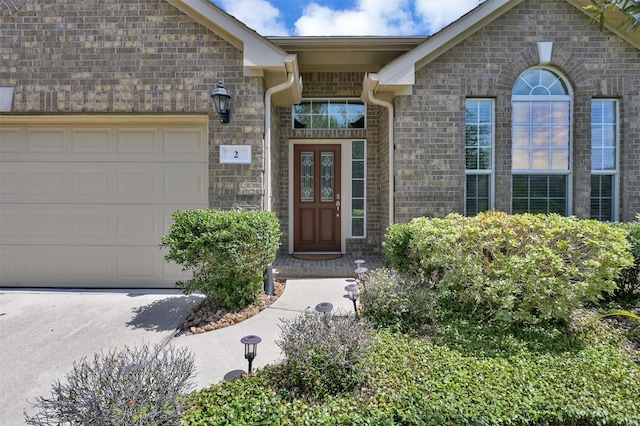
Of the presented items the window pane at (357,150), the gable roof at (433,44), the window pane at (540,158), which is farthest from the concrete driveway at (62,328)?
the window pane at (540,158)

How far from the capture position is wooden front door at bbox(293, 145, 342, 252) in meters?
6.90

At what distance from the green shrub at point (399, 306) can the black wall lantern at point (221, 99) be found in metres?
3.29

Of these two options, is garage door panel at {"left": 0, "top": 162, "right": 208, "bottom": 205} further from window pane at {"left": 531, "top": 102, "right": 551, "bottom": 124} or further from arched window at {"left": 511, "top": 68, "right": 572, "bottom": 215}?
window pane at {"left": 531, "top": 102, "right": 551, "bottom": 124}

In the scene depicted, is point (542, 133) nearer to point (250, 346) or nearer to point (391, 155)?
point (391, 155)

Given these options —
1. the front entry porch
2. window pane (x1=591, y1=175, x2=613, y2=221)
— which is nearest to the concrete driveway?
the front entry porch

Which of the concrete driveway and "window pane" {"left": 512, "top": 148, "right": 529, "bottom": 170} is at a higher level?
"window pane" {"left": 512, "top": 148, "right": 529, "bottom": 170}

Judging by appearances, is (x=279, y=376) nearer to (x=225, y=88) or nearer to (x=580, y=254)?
(x=580, y=254)

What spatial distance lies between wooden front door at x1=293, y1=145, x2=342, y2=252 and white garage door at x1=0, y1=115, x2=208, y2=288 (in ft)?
7.34

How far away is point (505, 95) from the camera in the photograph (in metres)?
5.47

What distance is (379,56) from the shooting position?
6.28m

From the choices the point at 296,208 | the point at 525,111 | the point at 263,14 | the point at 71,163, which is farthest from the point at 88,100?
the point at 525,111

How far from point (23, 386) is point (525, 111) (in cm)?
748

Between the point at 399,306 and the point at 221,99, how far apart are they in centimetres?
377

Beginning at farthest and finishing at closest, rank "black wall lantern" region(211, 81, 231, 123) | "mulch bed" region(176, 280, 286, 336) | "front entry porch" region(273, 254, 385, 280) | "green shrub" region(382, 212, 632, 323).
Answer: "front entry porch" region(273, 254, 385, 280), "black wall lantern" region(211, 81, 231, 123), "mulch bed" region(176, 280, 286, 336), "green shrub" region(382, 212, 632, 323)
